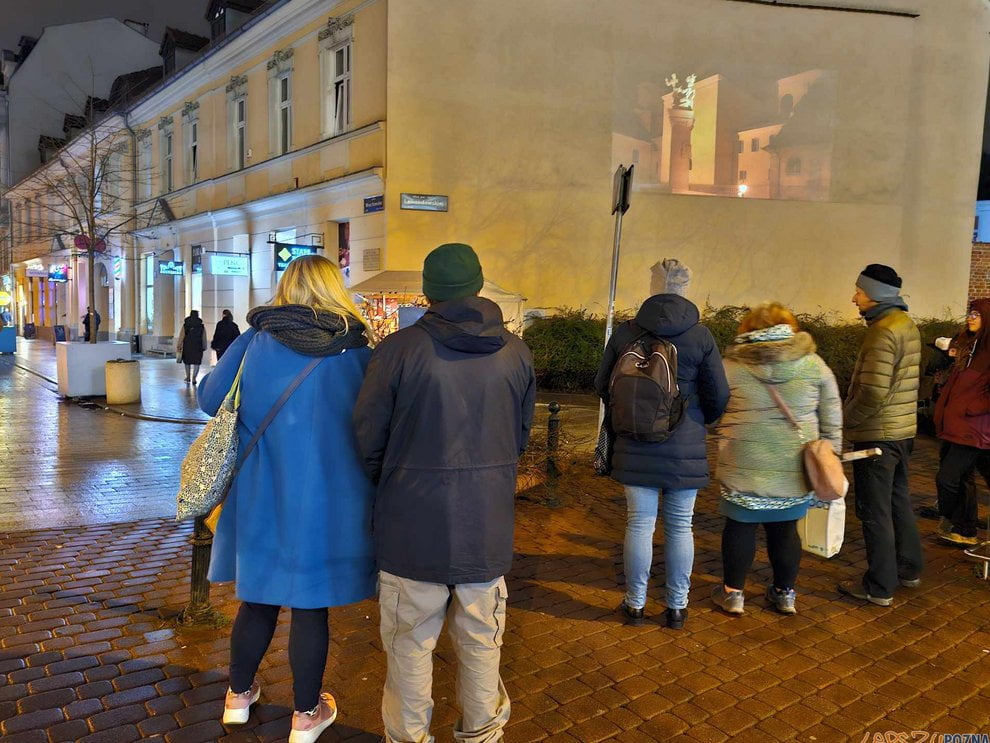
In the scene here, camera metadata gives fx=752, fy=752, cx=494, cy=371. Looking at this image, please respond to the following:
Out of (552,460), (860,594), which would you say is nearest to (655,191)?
(552,460)

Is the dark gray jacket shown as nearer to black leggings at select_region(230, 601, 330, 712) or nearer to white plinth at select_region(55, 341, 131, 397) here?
black leggings at select_region(230, 601, 330, 712)

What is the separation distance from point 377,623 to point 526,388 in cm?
210

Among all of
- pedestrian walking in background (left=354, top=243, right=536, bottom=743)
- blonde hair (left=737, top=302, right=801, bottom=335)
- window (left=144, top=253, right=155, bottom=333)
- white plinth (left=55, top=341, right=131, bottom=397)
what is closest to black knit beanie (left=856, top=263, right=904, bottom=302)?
blonde hair (left=737, top=302, right=801, bottom=335)

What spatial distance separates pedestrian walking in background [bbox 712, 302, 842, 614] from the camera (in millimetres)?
4020

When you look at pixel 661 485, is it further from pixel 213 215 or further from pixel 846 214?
pixel 213 215

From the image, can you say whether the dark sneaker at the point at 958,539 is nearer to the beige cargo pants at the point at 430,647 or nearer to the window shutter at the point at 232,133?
the beige cargo pants at the point at 430,647

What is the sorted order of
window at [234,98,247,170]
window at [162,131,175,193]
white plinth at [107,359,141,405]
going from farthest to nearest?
1. window at [162,131,175,193]
2. window at [234,98,247,170]
3. white plinth at [107,359,141,405]

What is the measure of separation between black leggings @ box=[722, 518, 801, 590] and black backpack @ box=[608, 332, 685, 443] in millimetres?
831

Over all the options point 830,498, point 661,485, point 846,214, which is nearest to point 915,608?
point 830,498

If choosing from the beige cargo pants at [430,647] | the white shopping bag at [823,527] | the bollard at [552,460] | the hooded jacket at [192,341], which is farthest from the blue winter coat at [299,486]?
the hooded jacket at [192,341]

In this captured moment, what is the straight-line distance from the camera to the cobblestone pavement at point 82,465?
6535 millimetres

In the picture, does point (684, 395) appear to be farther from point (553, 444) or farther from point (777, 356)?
point (553, 444)

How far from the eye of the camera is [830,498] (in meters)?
4.04

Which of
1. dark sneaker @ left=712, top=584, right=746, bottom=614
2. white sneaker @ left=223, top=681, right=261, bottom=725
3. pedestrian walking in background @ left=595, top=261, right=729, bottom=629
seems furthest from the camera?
dark sneaker @ left=712, top=584, right=746, bottom=614
